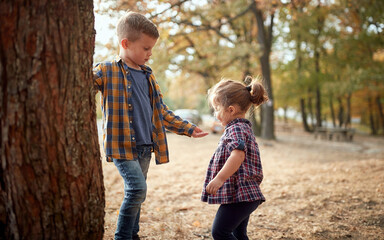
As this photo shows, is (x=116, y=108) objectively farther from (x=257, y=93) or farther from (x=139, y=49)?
(x=257, y=93)

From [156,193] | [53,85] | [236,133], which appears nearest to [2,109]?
[53,85]

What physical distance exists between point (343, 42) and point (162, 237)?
60.6 feet

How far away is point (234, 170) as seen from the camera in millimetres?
2018

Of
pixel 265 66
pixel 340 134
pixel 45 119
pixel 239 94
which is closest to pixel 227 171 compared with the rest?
pixel 239 94

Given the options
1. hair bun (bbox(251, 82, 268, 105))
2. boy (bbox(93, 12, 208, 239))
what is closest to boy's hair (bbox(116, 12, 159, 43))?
boy (bbox(93, 12, 208, 239))

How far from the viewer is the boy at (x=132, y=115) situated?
221 centimetres

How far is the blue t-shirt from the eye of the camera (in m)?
2.35

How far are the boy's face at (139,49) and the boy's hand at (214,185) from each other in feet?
3.66

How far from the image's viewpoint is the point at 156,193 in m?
4.47

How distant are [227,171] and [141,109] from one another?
2.84 ft

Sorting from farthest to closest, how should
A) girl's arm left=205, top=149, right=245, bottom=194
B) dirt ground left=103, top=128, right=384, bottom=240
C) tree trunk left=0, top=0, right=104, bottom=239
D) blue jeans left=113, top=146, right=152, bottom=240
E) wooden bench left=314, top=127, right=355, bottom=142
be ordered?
wooden bench left=314, top=127, right=355, bottom=142 < dirt ground left=103, top=128, right=384, bottom=240 < blue jeans left=113, top=146, right=152, bottom=240 < girl's arm left=205, top=149, right=245, bottom=194 < tree trunk left=0, top=0, right=104, bottom=239

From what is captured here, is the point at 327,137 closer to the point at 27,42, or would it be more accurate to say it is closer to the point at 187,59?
the point at 187,59

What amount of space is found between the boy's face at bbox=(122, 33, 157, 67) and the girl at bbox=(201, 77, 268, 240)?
691 millimetres

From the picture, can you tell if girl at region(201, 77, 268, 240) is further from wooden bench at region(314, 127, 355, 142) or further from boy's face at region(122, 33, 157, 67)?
wooden bench at region(314, 127, 355, 142)
